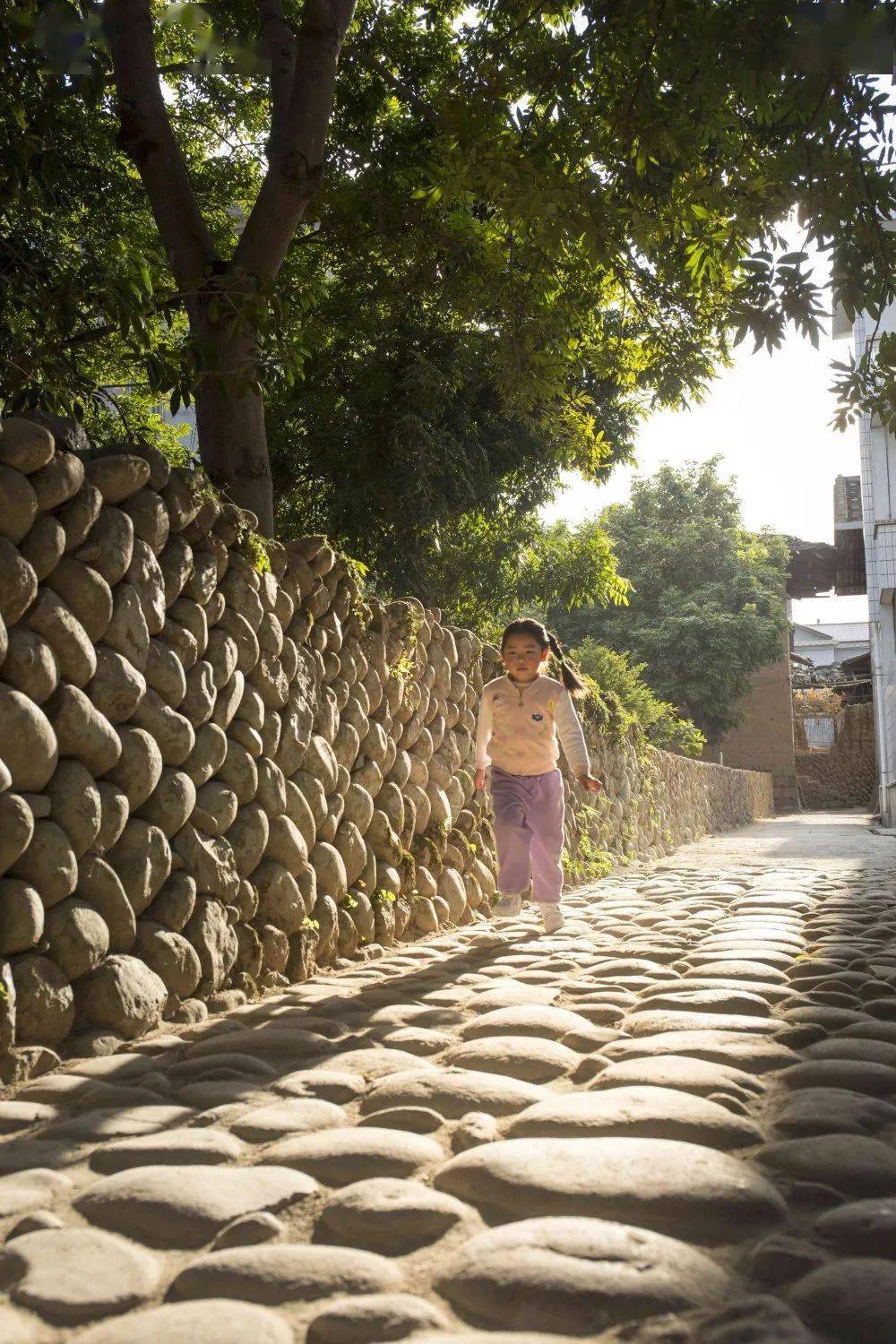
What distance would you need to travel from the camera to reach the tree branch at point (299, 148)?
6.34 m

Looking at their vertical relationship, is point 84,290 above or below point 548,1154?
above

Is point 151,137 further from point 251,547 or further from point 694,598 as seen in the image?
point 694,598

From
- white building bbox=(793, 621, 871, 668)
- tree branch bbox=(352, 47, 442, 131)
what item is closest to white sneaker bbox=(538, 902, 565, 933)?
A: tree branch bbox=(352, 47, 442, 131)

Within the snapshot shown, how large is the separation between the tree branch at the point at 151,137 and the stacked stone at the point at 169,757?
208cm

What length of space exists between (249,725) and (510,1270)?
312cm

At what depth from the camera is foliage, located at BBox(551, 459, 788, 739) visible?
32.8 m

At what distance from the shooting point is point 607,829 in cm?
1106

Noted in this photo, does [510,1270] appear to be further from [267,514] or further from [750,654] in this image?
[750,654]

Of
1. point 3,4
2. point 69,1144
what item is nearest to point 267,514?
point 3,4

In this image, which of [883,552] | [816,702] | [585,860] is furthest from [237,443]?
[816,702]

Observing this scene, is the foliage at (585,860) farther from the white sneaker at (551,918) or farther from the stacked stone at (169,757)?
the stacked stone at (169,757)

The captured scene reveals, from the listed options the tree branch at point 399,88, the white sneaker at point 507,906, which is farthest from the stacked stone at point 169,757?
the tree branch at point 399,88

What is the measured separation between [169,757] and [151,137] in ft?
12.7

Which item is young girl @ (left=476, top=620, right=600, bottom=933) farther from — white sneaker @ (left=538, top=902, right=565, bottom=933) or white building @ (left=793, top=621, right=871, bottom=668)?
white building @ (left=793, top=621, right=871, bottom=668)
